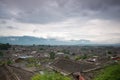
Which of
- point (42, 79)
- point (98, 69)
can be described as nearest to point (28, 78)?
point (42, 79)

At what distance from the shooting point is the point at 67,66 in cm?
3134

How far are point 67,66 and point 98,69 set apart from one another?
5.87 meters

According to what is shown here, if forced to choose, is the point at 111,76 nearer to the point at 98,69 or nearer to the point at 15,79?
the point at 98,69

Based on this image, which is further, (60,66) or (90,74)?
(60,66)

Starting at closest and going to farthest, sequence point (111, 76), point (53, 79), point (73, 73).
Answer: point (111, 76) < point (53, 79) < point (73, 73)

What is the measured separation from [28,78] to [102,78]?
45.6ft

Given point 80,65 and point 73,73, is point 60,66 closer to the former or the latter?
point 80,65

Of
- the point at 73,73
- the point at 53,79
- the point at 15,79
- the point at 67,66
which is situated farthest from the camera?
the point at 67,66

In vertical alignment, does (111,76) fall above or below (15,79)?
above

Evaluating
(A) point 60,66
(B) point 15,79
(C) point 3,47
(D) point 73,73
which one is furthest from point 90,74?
(C) point 3,47

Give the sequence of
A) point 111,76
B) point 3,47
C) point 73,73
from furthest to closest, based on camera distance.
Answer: point 3,47, point 73,73, point 111,76

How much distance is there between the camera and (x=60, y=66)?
3228cm

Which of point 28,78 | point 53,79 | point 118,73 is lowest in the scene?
point 28,78

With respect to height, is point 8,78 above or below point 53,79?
below
